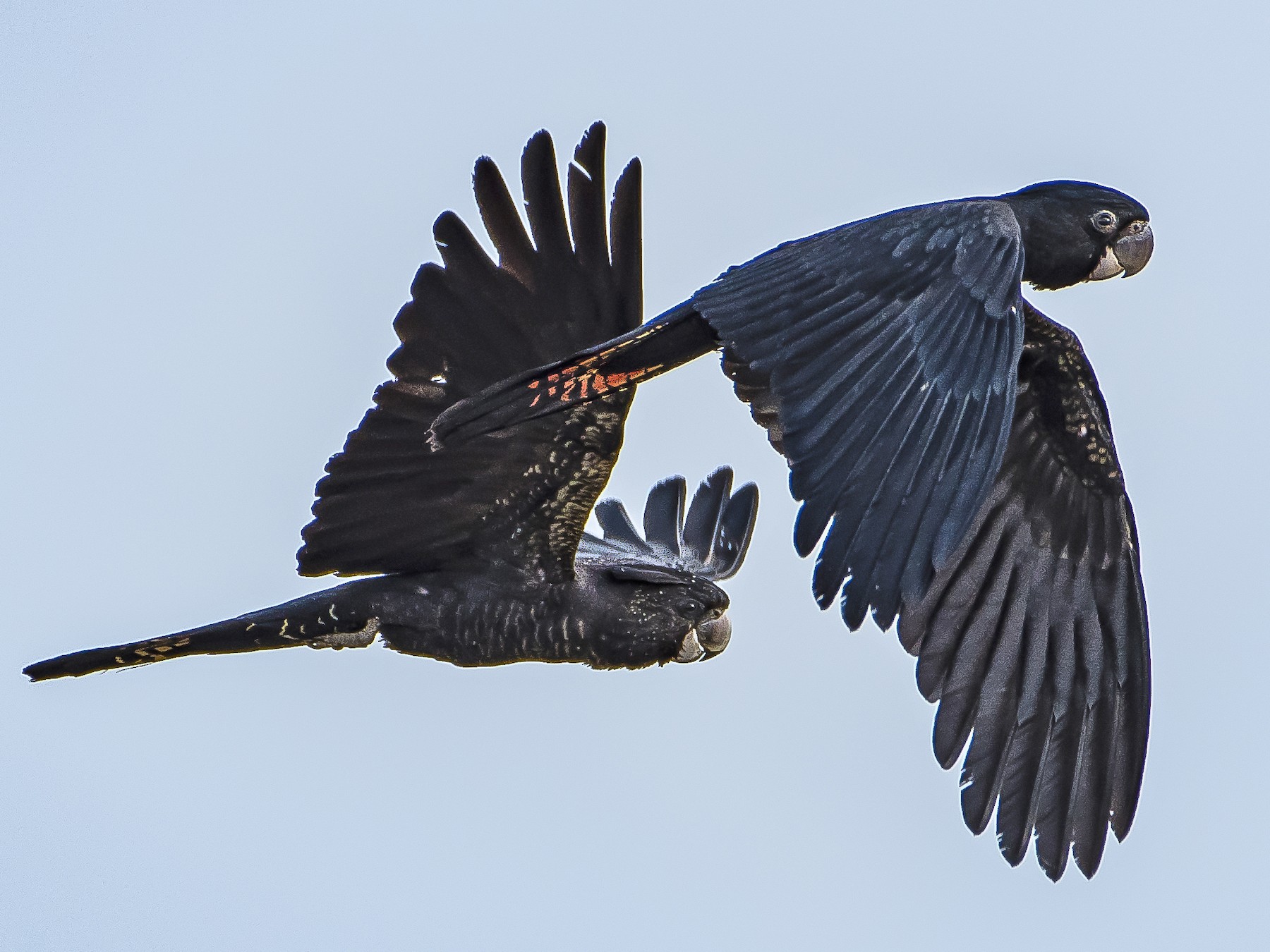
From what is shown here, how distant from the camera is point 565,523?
902 centimetres

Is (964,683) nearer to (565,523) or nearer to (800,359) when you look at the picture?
(565,523)

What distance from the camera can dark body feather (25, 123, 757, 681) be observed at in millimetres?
8422

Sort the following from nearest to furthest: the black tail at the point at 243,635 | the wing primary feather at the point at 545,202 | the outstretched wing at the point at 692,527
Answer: the wing primary feather at the point at 545,202 < the black tail at the point at 243,635 < the outstretched wing at the point at 692,527

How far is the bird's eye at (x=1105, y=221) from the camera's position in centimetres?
850

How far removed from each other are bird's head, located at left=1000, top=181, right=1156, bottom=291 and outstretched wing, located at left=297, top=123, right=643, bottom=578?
1674 mm

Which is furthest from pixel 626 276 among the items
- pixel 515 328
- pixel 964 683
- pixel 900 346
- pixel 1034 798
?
pixel 1034 798

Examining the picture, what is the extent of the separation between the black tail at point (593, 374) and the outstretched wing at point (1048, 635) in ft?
6.14

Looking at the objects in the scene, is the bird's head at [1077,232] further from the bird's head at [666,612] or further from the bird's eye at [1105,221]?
the bird's head at [666,612]

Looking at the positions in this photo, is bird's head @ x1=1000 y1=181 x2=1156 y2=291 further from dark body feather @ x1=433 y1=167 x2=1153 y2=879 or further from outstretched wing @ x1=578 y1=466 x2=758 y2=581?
outstretched wing @ x1=578 y1=466 x2=758 y2=581

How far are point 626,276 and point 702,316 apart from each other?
1.19 m

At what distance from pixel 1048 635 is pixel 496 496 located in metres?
2.63

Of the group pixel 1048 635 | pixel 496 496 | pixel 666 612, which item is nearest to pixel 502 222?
pixel 496 496

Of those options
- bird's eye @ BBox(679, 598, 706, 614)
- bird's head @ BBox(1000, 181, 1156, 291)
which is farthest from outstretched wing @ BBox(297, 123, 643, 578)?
bird's head @ BBox(1000, 181, 1156, 291)

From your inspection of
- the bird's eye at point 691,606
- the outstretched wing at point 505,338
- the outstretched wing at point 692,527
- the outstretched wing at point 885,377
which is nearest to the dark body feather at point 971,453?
the outstretched wing at point 885,377
